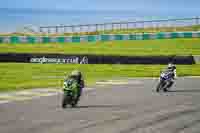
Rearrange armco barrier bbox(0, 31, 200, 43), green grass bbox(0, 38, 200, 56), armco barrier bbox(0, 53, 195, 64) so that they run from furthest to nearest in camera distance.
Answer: armco barrier bbox(0, 31, 200, 43) < green grass bbox(0, 38, 200, 56) < armco barrier bbox(0, 53, 195, 64)

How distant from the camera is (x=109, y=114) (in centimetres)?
1602

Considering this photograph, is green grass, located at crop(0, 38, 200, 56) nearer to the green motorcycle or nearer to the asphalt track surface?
the asphalt track surface

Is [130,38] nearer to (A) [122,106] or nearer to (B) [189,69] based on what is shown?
(B) [189,69]

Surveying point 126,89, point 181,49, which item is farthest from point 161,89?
point 181,49

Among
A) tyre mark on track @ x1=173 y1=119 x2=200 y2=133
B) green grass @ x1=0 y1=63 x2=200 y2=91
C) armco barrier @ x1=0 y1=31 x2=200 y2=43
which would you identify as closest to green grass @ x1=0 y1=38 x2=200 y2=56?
armco barrier @ x1=0 y1=31 x2=200 y2=43

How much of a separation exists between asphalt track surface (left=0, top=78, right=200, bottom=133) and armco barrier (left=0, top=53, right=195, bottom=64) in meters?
21.3

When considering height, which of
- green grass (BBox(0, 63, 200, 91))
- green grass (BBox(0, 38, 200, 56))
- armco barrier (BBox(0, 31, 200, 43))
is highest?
armco barrier (BBox(0, 31, 200, 43))

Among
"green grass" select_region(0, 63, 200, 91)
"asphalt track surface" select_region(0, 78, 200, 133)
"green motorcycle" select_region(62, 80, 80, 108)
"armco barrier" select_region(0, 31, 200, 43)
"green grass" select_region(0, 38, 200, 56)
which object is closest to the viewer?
"asphalt track surface" select_region(0, 78, 200, 133)

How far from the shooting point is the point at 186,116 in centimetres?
1611

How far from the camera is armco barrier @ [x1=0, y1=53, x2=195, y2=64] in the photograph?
44438 mm

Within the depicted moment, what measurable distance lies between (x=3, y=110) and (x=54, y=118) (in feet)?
9.58

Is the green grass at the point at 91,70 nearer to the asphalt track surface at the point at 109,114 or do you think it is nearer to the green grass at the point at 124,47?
the green grass at the point at 124,47

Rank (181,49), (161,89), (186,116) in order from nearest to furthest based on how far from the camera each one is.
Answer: (186,116), (161,89), (181,49)

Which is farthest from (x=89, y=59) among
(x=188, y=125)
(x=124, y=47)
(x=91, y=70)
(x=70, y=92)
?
(x=188, y=125)
